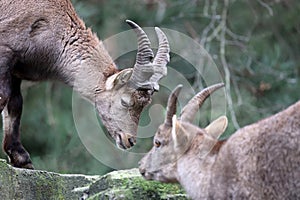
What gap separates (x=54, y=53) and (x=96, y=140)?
21.1 ft

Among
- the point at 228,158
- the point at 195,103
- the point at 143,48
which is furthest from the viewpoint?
the point at 143,48

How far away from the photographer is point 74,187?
8.80m

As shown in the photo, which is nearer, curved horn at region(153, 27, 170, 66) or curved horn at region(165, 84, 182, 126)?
curved horn at region(165, 84, 182, 126)

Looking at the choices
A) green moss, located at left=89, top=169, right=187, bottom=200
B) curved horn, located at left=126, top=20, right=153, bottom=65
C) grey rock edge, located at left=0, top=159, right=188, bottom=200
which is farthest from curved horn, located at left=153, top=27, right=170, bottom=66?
green moss, located at left=89, top=169, right=187, bottom=200

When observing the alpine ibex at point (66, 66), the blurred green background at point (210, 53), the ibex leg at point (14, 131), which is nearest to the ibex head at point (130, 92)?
the alpine ibex at point (66, 66)

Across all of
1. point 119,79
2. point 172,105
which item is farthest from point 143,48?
point 172,105

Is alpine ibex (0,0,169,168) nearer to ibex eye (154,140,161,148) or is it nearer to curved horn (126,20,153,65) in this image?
curved horn (126,20,153,65)

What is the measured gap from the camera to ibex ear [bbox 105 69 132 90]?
32.1 feet

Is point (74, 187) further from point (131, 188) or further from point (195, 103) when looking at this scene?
point (195, 103)

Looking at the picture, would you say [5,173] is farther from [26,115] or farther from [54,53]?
[26,115]

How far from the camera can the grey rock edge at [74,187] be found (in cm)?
802

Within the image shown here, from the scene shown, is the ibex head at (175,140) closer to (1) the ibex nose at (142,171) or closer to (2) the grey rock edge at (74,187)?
(1) the ibex nose at (142,171)

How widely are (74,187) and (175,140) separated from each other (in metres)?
1.48

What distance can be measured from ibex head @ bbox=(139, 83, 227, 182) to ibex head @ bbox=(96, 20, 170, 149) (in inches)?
65.8
